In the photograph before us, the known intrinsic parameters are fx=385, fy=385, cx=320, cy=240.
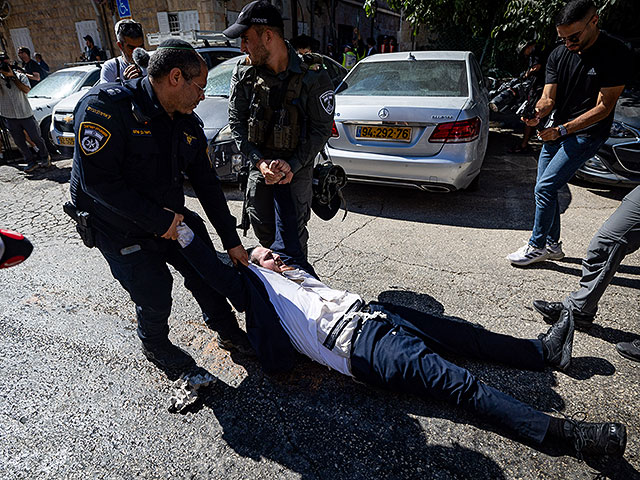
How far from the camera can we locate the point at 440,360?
6.31 feet

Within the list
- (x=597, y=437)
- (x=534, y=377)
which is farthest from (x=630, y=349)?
(x=597, y=437)

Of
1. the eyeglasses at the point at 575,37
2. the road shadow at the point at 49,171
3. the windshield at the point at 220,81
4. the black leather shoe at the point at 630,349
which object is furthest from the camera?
the road shadow at the point at 49,171

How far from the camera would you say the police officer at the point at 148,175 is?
175cm

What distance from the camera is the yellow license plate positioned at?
4117 mm

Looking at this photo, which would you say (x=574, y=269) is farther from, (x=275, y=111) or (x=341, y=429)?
(x=275, y=111)

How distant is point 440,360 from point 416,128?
282cm

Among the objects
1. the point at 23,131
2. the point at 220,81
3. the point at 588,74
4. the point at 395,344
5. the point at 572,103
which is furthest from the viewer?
the point at 23,131

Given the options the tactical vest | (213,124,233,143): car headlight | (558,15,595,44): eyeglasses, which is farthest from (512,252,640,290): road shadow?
(213,124,233,143): car headlight

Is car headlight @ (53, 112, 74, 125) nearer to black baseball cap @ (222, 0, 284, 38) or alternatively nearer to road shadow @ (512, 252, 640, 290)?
black baseball cap @ (222, 0, 284, 38)

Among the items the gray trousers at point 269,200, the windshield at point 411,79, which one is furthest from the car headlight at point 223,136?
the gray trousers at point 269,200

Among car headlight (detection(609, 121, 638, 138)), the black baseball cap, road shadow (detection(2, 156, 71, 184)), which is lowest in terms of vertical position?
road shadow (detection(2, 156, 71, 184))

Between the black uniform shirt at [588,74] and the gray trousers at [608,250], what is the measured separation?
35.8 inches

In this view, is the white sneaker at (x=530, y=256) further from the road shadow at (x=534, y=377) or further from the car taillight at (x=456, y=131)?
the car taillight at (x=456, y=131)

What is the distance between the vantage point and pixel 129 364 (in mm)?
2336
